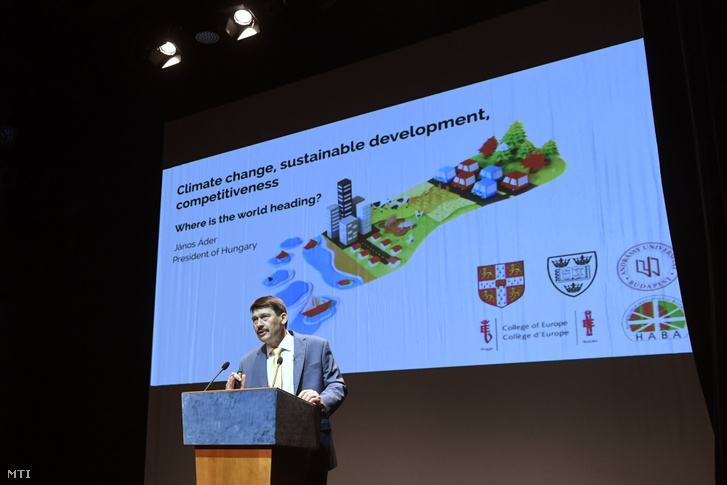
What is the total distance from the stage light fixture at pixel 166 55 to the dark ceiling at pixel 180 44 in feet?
0.20

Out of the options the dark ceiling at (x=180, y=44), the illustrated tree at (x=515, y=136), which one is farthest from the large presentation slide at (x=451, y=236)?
the dark ceiling at (x=180, y=44)

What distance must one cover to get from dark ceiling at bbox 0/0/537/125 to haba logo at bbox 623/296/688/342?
6.49 ft

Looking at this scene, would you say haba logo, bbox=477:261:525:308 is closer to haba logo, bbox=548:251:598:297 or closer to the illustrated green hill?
haba logo, bbox=548:251:598:297

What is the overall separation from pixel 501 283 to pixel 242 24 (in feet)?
8.10

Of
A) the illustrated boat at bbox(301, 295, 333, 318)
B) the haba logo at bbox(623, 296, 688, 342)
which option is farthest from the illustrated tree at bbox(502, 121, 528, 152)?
the illustrated boat at bbox(301, 295, 333, 318)

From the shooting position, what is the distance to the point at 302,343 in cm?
333

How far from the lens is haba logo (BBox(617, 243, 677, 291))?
11.2 ft

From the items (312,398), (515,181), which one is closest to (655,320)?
(515,181)

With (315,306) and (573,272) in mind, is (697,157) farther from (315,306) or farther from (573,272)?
(315,306)

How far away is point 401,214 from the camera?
422cm

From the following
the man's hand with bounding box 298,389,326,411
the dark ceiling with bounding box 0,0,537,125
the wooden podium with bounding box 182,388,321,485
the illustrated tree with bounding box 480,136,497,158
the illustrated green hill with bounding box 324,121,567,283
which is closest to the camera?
the wooden podium with bounding box 182,388,321,485

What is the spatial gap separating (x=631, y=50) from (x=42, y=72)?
4465 mm

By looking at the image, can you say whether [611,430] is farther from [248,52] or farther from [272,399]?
[248,52]

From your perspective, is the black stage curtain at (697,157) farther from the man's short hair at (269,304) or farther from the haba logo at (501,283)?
the man's short hair at (269,304)
